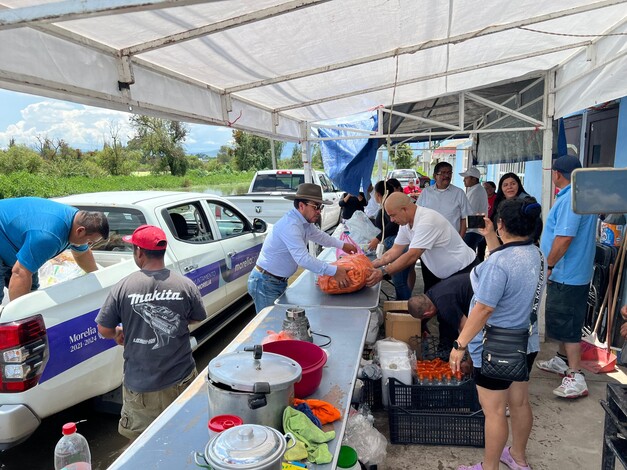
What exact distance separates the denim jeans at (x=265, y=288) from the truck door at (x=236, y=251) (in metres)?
0.88

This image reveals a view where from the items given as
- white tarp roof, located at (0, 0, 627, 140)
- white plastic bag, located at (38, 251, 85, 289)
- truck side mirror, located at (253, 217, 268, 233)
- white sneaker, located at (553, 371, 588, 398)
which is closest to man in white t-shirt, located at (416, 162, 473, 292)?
white tarp roof, located at (0, 0, 627, 140)

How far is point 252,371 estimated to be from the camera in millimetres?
1563

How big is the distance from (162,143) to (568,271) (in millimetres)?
38495

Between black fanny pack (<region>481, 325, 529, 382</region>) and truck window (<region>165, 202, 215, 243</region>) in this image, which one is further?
truck window (<region>165, 202, 215, 243</region>)

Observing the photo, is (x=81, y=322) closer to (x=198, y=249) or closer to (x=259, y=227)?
(x=198, y=249)

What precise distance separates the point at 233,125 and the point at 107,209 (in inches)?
58.3

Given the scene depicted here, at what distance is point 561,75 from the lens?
4723 mm

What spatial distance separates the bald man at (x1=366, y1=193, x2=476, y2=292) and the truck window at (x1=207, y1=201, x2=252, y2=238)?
216 cm

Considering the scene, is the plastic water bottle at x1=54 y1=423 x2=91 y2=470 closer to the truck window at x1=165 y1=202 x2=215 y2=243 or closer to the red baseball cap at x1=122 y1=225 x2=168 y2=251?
the red baseball cap at x1=122 y1=225 x2=168 y2=251

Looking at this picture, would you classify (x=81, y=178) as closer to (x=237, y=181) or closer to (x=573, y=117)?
(x=237, y=181)

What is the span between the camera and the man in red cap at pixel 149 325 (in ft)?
7.91

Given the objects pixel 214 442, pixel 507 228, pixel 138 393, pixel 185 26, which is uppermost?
pixel 185 26

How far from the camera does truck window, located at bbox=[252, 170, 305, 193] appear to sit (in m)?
11.4

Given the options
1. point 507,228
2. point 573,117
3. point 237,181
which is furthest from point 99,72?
point 237,181
